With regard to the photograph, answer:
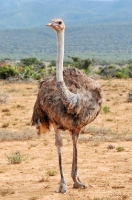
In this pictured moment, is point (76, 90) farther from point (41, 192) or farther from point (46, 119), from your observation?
point (41, 192)

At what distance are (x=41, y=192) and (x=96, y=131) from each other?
502 cm

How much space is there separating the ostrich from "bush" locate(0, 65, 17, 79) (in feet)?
74.6

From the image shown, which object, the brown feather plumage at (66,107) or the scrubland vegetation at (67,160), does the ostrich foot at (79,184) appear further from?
the brown feather plumage at (66,107)

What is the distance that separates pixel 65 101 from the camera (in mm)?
6078

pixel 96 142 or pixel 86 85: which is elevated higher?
pixel 86 85

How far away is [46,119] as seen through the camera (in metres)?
6.90

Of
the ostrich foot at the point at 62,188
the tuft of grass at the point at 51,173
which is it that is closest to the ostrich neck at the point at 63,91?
the ostrich foot at the point at 62,188

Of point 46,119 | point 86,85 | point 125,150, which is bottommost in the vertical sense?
point 125,150

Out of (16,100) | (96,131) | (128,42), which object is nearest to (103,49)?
(128,42)

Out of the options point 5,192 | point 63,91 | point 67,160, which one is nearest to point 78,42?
point 67,160

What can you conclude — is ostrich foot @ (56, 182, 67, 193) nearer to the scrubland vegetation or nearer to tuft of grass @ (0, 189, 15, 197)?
the scrubland vegetation

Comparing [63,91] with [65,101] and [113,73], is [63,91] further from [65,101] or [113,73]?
[113,73]

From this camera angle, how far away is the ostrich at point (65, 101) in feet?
20.2

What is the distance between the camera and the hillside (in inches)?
3799
